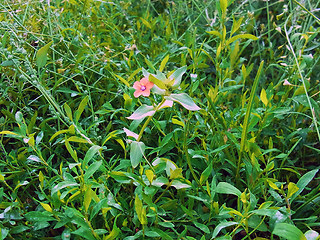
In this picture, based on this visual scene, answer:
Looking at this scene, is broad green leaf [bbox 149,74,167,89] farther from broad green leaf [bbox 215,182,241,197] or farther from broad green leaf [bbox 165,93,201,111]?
broad green leaf [bbox 215,182,241,197]

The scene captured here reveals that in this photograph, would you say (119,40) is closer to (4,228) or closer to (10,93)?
Answer: (10,93)

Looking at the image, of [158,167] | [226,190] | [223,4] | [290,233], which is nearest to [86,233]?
[158,167]

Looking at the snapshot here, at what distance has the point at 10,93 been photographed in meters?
1.19

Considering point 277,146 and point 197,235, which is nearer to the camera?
point 197,235

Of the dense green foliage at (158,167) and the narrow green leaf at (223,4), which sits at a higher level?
the narrow green leaf at (223,4)

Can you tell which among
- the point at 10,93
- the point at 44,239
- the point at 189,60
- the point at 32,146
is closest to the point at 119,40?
the point at 189,60

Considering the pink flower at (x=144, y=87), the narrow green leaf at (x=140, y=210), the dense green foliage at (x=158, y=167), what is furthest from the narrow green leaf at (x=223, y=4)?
the narrow green leaf at (x=140, y=210)

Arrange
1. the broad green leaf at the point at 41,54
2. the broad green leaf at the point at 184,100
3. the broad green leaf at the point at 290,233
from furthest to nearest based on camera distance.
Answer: the broad green leaf at the point at 41,54 < the broad green leaf at the point at 184,100 < the broad green leaf at the point at 290,233

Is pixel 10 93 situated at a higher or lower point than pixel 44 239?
higher

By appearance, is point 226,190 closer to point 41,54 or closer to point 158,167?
point 158,167

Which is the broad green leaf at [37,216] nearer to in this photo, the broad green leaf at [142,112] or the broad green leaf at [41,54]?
the broad green leaf at [142,112]

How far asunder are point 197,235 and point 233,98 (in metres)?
0.61

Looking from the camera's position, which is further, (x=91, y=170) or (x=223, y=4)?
(x=223, y=4)

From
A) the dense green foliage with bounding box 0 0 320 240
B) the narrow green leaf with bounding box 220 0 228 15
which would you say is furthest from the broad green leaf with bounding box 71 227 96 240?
the narrow green leaf with bounding box 220 0 228 15
